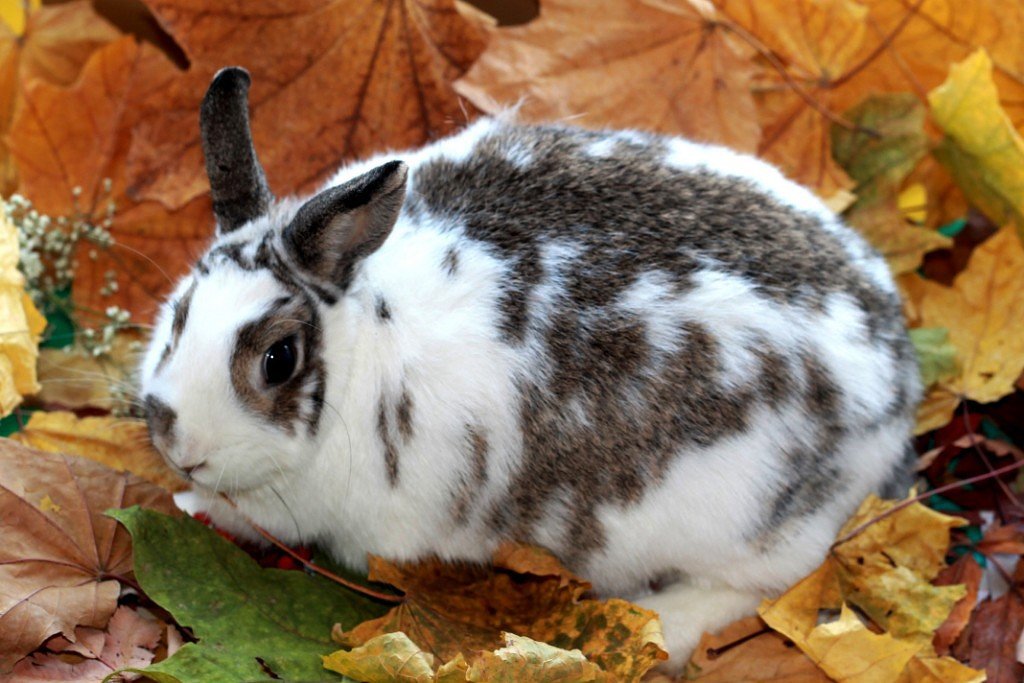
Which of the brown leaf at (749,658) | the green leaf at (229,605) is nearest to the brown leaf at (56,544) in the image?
the green leaf at (229,605)

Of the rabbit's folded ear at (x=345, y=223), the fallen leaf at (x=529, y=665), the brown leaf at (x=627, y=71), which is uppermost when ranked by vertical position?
the brown leaf at (x=627, y=71)

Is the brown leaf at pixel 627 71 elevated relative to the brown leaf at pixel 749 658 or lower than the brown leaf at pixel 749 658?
elevated

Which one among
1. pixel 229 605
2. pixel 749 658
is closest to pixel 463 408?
pixel 229 605

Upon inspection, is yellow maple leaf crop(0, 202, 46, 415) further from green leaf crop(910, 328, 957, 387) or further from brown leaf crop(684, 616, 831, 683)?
green leaf crop(910, 328, 957, 387)

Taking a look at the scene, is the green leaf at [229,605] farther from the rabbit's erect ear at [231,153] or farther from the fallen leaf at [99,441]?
the rabbit's erect ear at [231,153]

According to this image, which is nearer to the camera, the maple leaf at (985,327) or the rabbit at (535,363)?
the rabbit at (535,363)

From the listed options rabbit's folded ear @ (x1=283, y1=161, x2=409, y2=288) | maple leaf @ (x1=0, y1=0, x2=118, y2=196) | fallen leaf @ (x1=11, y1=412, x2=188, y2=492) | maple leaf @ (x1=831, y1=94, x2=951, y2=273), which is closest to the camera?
rabbit's folded ear @ (x1=283, y1=161, x2=409, y2=288)

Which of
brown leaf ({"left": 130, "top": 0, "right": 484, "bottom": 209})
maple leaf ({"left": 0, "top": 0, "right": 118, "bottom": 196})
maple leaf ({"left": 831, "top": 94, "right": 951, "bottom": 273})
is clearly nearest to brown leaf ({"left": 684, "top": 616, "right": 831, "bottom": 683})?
maple leaf ({"left": 831, "top": 94, "right": 951, "bottom": 273})

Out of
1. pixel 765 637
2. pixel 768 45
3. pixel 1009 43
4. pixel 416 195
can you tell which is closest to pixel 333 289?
pixel 416 195
